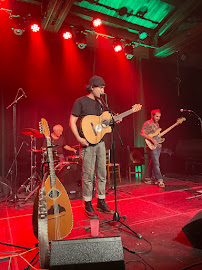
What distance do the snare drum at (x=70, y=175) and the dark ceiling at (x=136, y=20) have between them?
431cm

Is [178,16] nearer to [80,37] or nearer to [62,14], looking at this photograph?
[80,37]

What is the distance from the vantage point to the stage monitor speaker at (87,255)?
1589mm

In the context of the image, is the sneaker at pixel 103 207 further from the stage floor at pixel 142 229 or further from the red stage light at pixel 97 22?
the red stage light at pixel 97 22

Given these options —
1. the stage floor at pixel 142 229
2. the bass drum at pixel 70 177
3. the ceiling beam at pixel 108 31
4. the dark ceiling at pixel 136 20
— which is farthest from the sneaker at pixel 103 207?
the ceiling beam at pixel 108 31

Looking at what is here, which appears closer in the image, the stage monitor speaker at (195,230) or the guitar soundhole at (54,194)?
the stage monitor speaker at (195,230)

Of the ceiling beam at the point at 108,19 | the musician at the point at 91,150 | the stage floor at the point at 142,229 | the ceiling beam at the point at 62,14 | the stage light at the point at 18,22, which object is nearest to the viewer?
the stage floor at the point at 142,229

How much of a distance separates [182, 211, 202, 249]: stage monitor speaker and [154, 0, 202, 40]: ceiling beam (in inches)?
337

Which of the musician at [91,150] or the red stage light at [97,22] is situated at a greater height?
the red stage light at [97,22]

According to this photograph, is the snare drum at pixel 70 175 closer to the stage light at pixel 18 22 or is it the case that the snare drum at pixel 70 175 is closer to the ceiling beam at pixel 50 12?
the stage light at pixel 18 22

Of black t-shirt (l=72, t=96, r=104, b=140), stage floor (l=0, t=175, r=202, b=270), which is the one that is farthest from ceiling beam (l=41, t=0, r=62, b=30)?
stage floor (l=0, t=175, r=202, b=270)

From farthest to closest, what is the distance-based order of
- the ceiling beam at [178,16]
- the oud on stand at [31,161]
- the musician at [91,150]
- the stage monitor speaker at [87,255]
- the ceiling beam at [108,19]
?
the ceiling beam at [178,16] → the ceiling beam at [108,19] → the oud on stand at [31,161] → the musician at [91,150] → the stage monitor speaker at [87,255]

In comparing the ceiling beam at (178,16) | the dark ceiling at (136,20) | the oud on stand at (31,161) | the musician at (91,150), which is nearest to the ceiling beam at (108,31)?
the dark ceiling at (136,20)

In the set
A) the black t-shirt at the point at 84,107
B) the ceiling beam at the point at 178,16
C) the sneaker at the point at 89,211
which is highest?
the ceiling beam at the point at 178,16

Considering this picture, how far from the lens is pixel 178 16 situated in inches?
343
